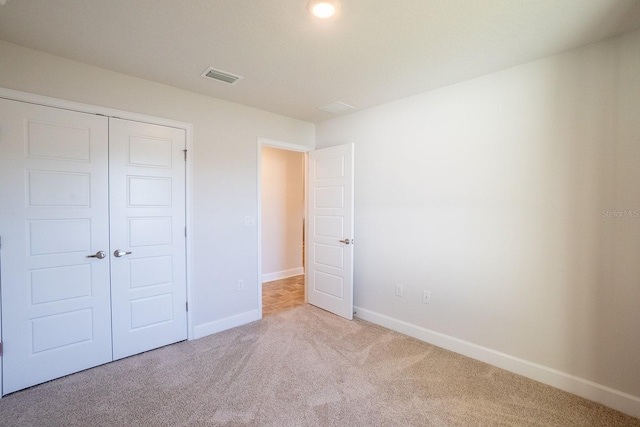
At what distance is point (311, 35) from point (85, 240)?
2.44 metres

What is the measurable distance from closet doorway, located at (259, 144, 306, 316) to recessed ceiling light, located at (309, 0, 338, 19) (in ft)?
11.0

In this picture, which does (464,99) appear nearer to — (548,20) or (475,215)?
Answer: (548,20)

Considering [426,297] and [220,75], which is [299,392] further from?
[220,75]

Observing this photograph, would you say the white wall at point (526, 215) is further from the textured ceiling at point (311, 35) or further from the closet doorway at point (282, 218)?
the closet doorway at point (282, 218)

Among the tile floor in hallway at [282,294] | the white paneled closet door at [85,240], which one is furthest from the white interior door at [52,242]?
the tile floor in hallway at [282,294]

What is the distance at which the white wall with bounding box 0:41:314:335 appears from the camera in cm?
253

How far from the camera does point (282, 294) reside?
4.57 meters

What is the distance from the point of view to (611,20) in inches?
71.1

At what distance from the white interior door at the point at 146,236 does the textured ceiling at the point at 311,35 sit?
0.65m

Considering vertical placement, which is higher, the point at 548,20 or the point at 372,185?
the point at 548,20

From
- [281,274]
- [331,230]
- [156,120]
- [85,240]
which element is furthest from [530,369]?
[281,274]

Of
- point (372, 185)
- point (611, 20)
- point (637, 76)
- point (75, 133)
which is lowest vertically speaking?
point (372, 185)

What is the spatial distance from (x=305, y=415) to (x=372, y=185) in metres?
2.41

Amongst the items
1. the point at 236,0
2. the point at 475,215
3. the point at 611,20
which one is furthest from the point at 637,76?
the point at 236,0
